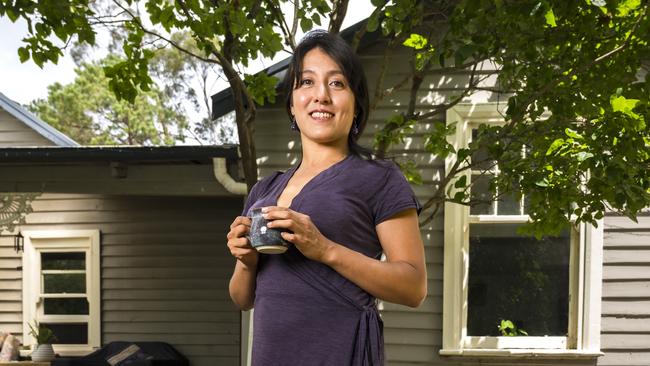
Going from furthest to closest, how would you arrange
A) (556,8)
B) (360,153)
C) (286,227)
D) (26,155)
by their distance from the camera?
(26,155) < (556,8) < (360,153) < (286,227)

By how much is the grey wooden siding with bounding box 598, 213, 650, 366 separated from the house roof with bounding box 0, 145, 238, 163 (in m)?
2.60

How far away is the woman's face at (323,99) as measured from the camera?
1241mm

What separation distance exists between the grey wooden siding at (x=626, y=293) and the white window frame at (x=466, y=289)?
0.11m

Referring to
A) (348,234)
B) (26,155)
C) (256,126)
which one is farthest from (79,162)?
(348,234)

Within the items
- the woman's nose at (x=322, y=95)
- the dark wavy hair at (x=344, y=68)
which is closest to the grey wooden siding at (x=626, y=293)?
the dark wavy hair at (x=344, y=68)

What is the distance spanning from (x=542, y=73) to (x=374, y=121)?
1.56 m

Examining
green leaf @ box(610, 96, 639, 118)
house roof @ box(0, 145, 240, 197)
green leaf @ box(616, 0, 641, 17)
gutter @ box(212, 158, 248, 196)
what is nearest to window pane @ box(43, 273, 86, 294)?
house roof @ box(0, 145, 240, 197)

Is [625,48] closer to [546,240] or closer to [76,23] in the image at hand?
[546,240]

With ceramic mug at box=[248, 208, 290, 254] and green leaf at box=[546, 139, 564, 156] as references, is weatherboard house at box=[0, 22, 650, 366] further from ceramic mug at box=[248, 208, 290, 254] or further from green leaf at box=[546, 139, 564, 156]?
ceramic mug at box=[248, 208, 290, 254]

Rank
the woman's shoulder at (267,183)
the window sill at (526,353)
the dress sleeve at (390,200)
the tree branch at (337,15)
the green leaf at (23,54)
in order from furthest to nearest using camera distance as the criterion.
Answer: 1. the window sill at (526,353)
2. the tree branch at (337,15)
3. the green leaf at (23,54)
4. the woman's shoulder at (267,183)
5. the dress sleeve at (390,200)

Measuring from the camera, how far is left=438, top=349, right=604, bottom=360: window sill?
4.11m

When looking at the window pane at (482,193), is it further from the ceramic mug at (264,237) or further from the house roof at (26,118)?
the house roof at (26,118)

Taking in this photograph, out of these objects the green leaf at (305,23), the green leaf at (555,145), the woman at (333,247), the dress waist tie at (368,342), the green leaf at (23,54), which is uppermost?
the green leaf at (305,23)

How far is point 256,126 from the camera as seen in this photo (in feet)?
14.3
